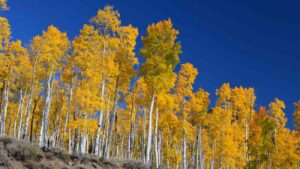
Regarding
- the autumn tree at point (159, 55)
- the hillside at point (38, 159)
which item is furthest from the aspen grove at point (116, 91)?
the hillside at point (38, 159)

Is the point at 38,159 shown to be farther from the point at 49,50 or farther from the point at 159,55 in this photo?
the point at 49,50

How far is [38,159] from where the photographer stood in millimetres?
15273

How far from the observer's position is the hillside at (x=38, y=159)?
46.1ft

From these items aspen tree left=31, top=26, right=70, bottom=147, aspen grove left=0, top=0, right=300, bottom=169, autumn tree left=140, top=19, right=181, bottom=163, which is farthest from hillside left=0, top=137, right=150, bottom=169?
aspen tree left=31, top=26, right=70, bottom=147

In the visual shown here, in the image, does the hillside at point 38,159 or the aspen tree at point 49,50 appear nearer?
the hillside at point 38,159

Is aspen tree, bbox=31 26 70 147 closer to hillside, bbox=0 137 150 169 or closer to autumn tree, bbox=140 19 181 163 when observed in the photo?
autumn tree, bbox=140 19 181 163

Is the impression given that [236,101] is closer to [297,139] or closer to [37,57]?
[297,139]

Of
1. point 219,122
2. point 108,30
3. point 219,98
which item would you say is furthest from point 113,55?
point 219,98

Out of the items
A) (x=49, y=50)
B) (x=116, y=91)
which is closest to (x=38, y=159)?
(x=116, y=91)

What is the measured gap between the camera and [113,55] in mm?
24812

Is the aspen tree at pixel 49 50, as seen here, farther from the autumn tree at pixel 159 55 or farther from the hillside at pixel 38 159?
the hillside at pixel 38 159

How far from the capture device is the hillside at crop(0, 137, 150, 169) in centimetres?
1406

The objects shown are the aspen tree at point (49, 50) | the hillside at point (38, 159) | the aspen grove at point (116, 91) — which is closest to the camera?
the hillside at point (38, 159)

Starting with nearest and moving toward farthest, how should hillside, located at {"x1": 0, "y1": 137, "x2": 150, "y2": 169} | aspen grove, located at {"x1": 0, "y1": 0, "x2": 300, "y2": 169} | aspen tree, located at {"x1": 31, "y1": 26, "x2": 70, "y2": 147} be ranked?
hillside, located at {"x1": 0, "y1": 137, "x2": 150, "y2": 169}
aspen grove, located at {"x1": 0, "y1": 0, "x2": 300, "y2": 169}
aspen tree, located at {"x1": 31, "y1": 26, "x2": 70, "y2": 147}
